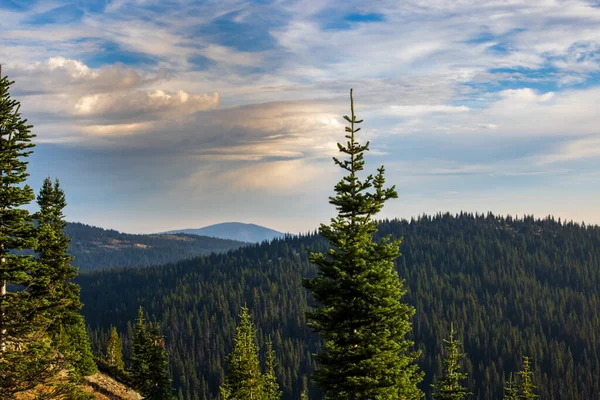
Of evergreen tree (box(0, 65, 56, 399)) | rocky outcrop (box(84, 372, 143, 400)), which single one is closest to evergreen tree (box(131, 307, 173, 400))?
rocky outcrop (box(84, 372, 143, 400))

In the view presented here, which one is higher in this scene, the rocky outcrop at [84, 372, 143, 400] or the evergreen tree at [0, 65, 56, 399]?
the evergreen tree at [0, 65, 56, 399]

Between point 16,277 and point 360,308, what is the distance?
1436 cm

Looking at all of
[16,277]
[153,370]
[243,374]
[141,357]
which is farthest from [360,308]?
[141,357]

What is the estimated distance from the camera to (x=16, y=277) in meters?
21.4

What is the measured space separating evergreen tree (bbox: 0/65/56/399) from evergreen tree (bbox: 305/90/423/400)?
441 inches

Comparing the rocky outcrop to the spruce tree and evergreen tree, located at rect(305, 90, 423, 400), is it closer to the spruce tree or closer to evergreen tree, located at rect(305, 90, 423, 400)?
the spruce tree

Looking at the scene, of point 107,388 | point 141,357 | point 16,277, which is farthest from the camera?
point 141,357

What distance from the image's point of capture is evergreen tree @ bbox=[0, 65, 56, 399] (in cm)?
1911

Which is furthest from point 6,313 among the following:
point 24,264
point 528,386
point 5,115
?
point 528,386

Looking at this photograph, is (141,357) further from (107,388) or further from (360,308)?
(360,308)

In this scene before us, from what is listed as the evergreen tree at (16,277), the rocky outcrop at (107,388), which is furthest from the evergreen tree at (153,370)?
the evergreen tree at (16,277)

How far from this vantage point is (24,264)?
21.5 metres

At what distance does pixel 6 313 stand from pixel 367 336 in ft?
47.7

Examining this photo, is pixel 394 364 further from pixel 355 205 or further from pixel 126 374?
pixel 126 374
